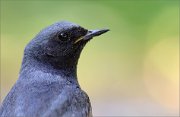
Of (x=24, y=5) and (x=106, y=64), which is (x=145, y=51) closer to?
(x=106, y=64)

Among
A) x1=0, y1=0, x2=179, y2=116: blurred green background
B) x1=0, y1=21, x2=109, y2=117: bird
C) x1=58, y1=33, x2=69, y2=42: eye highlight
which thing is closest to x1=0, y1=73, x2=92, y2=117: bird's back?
x1=0, y1=21, x2=109, y2=117: bird

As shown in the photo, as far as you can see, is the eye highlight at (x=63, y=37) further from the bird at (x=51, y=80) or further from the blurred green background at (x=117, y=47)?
the blurred green background at (x=117, y=47)

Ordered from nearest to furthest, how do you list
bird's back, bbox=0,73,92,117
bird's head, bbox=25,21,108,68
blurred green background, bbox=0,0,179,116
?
bird's back, bbox=0,73,92,117
bird's head, bbox=25,21,108,68
blurred green background, bbox=0,0,179,116

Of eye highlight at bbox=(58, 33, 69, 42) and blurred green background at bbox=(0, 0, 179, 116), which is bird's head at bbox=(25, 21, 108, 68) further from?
blurred green background at bbox=(0, 0, 179, 116)

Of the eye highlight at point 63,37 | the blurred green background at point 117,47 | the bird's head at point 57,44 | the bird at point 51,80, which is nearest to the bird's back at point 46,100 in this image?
the bird at point 51,80

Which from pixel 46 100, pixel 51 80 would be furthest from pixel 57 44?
pixel 46 100

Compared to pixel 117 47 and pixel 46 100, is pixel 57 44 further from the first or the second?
pixel 117 47

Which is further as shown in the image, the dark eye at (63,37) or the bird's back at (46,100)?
the dark eye at (63,37)

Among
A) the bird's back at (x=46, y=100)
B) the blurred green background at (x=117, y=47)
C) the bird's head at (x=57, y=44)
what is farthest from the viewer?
the blurred green background at (x=117, y=47)

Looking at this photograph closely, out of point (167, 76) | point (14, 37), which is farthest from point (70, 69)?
point (14, 37)
